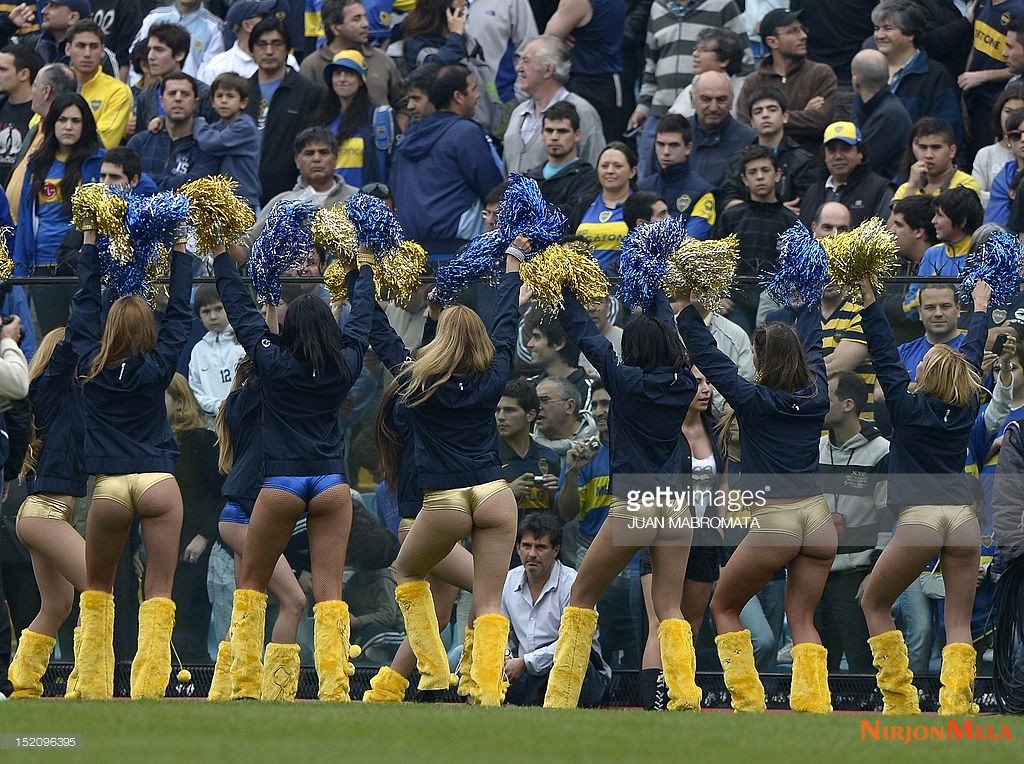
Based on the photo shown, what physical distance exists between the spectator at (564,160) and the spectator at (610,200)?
0.43 m

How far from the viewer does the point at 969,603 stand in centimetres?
875

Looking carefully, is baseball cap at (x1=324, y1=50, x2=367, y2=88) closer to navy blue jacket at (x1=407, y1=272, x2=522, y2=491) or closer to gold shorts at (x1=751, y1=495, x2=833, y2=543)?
navy blue jacket at (x1=407, y1=272, x2=522, y2=491)

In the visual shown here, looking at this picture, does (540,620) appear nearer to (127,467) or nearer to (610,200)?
(127,467)

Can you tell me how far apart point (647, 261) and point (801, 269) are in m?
0.77

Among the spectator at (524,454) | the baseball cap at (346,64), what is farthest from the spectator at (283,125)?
the spectator at (524,454)

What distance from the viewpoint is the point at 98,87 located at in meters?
13.8

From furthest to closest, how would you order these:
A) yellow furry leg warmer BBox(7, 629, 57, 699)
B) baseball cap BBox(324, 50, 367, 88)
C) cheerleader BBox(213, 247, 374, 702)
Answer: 1. baseball cap BBox(324, 50, 367, 88)
2. yellow furry leg warmer BBox(7, 629, 57, 699)
3. cheerleader BBox(213, 247, 374, 702)

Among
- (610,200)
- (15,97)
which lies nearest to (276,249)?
(610,200)

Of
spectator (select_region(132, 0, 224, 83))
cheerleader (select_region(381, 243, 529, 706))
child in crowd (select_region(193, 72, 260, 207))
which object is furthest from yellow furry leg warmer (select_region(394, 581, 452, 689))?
spectator (select_region(132, 0, 224, 83))

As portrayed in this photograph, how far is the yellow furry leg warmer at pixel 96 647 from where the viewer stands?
8.80m

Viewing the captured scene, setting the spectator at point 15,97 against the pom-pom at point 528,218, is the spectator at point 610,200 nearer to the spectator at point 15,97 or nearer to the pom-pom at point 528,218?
the pom-pom at point 528,218

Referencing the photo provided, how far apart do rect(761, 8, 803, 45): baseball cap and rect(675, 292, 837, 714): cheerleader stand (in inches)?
175

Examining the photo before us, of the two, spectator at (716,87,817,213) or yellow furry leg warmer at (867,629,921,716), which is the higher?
spectator at (716,87,817,213)

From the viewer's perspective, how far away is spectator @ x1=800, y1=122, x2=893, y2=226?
37.4 feet
